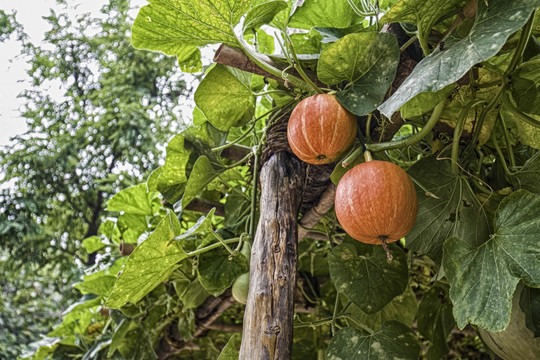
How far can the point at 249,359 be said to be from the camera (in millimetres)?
500

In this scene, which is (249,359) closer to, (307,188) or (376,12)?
(307,188)

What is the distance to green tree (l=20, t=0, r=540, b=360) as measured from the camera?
1.53 ft

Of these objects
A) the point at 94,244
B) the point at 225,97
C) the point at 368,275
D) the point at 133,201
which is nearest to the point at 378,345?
the point at 368,275

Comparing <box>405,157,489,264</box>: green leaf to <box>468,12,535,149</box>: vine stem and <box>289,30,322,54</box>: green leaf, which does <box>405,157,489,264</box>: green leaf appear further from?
<box>289,30,322,54</box>: green leaf

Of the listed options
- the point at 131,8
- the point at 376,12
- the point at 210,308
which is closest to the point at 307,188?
the point at 376,12

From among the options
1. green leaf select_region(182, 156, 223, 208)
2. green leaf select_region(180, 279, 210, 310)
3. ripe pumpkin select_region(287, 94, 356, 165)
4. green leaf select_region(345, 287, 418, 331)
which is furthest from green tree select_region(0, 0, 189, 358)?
ripe pumpkin select_region(287, 94, 356, 165)

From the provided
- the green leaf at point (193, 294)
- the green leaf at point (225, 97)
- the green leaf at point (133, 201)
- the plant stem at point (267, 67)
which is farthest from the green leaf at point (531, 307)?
the green leaf at point (133, 201)

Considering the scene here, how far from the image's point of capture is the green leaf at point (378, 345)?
1.94 ft

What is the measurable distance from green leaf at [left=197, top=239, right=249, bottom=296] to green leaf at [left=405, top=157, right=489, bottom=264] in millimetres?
256

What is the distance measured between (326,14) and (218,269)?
439 mm

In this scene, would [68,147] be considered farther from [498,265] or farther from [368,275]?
[498,265]

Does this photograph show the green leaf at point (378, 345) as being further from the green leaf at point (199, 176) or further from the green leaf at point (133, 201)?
the green leaf at point (133, 201)

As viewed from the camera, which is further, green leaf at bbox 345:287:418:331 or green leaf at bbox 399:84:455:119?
green leaf at bbox 345:287:418:331

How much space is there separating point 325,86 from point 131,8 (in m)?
3.70
